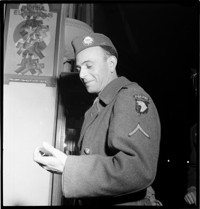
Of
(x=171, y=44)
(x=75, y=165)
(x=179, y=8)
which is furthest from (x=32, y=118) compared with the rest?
(x=179, y=8)

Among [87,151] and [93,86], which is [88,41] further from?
[87,151]

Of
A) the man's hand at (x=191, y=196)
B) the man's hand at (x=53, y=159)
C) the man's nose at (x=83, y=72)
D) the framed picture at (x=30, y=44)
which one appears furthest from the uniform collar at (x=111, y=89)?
the man's hand at (x=191, y=196)

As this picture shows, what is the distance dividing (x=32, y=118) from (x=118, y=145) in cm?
49

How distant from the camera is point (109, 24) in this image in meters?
1.12

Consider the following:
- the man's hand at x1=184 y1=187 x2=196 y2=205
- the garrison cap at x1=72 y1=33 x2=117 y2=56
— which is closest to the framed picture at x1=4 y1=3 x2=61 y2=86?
the garrison cap at x1=72 y1=33 x2=117 y2=56

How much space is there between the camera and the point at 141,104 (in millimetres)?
761

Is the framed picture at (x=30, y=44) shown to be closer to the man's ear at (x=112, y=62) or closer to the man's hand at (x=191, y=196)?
the man's ear at (x=112, y=62)

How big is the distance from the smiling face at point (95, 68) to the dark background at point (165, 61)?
8 cm

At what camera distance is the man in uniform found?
0.69 meters

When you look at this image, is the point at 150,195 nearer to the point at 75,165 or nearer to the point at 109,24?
the point at 75,165

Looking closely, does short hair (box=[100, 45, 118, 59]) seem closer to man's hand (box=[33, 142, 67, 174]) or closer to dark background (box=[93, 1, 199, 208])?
dark background (box=[93, 1, 199, 208])

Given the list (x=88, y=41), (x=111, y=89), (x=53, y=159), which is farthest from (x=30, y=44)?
(x=53, y=159)

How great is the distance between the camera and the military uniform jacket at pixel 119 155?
685 mm

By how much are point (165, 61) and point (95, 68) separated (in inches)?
12.6
